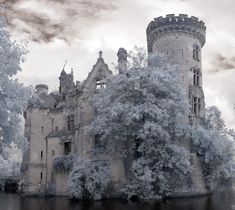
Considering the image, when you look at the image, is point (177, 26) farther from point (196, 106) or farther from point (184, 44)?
point (196, 106)

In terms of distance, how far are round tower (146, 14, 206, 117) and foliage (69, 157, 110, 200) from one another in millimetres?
13664

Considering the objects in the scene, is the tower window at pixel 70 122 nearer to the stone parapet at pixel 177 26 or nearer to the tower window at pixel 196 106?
the stone parapet at pixel 177 26

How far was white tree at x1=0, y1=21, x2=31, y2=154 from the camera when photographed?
2069cm

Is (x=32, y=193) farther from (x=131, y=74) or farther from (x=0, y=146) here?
(x=0, y=146)

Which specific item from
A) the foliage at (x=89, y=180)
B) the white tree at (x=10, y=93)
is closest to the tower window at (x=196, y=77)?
the foliage at (x=89, y=180)

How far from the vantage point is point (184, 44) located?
48.1 meters

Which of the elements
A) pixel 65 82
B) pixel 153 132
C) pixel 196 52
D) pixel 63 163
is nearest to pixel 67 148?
pixel 63 163

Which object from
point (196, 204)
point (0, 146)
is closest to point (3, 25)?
point (0, 146)

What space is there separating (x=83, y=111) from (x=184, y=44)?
48.4 feet

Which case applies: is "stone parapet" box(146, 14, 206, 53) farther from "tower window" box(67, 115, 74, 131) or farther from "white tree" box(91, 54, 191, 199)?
"tower window" box(67, 115, 74, 131)

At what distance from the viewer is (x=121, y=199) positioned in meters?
39.5

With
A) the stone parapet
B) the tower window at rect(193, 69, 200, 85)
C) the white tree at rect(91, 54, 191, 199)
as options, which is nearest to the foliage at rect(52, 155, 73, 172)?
the white tree at rect(91, 54, 191, 199)

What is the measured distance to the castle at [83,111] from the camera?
156ft

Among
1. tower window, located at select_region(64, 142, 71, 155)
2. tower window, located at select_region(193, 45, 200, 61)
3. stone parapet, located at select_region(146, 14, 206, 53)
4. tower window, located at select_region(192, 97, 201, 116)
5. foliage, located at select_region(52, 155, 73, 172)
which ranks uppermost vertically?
stone parapet, located at select_region(146, 14, 206, 53)
